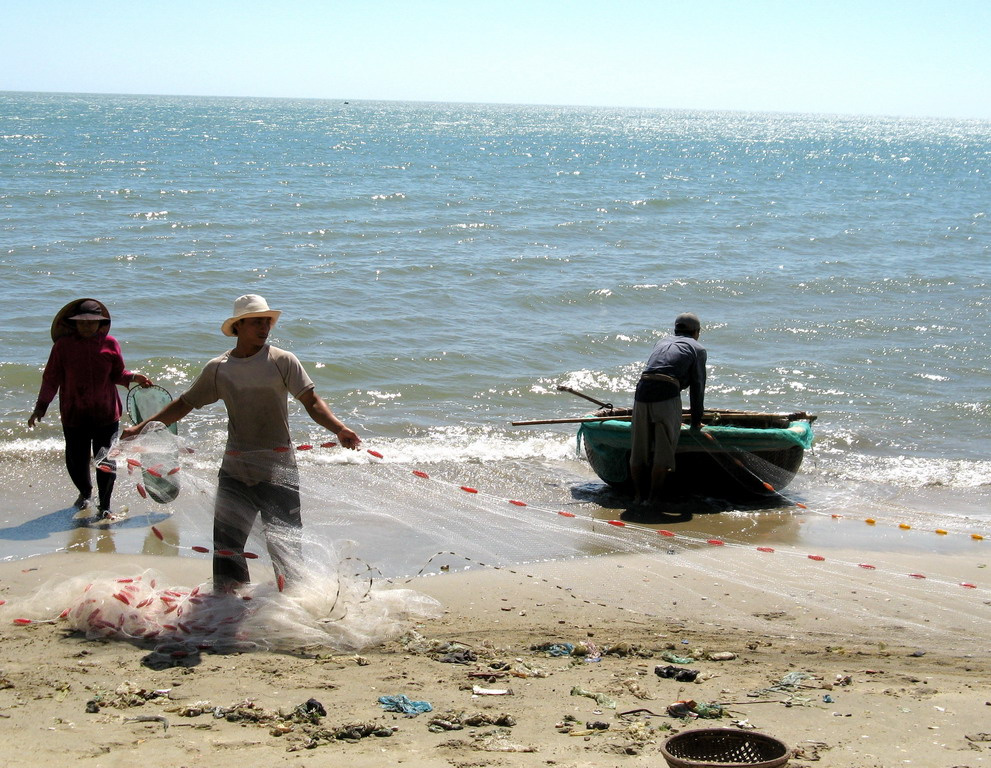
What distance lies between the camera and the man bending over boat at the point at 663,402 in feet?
24.7

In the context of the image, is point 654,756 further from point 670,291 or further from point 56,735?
point 670,291

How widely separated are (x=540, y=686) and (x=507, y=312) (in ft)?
38.2

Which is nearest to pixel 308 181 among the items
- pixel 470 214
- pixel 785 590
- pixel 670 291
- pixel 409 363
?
pixel 470 214

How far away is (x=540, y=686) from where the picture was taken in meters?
4.28

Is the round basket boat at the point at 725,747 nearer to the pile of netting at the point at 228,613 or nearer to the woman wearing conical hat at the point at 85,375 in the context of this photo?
the pile of netting at the point at 228,613

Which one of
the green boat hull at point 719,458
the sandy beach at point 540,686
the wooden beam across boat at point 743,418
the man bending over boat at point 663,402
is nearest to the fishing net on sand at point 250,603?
the sandy beach at point 540,686

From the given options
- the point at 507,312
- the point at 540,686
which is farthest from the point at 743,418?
the point at 507,312

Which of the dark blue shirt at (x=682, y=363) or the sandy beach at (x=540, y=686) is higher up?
the dark blue shirt at (x=682, y=363)

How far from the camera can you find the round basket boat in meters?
3.40

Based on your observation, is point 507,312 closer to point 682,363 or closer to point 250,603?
point 682,363

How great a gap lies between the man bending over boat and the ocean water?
0.50m

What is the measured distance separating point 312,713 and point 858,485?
6.35 metres

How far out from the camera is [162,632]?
476 cm

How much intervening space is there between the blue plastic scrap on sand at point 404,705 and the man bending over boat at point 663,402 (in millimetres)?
3964
